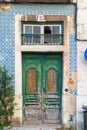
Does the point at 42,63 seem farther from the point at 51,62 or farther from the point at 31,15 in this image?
the point at 31,15

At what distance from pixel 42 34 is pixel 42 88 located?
146 cm

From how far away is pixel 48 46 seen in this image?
1193cm

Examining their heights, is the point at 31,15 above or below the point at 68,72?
above

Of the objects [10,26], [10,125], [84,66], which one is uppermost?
[10,26]

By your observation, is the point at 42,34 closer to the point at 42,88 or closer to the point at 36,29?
the point at 36,29

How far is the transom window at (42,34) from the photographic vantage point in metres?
12.0

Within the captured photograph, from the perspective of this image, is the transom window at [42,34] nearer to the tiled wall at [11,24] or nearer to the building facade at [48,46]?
the building facade at [48,46]

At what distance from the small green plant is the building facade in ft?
0.69

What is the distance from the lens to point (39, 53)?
12.1 meters

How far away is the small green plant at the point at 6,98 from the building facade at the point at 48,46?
0.21 m

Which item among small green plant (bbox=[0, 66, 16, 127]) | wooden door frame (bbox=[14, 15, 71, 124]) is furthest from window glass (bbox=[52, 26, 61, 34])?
small green plant (bbox=[0, 66, 16, 127])

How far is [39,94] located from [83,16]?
7.87ft

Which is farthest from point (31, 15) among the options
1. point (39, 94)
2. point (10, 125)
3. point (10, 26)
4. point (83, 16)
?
point (10, 125)

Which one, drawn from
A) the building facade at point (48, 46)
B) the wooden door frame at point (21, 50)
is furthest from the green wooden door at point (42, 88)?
the wooden door frame at point (21, 50)
